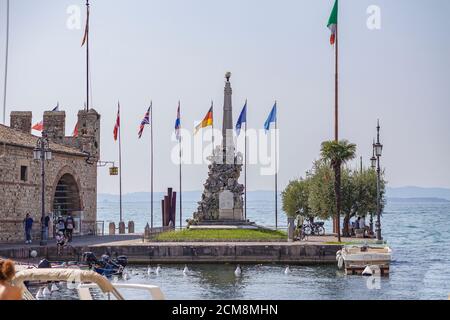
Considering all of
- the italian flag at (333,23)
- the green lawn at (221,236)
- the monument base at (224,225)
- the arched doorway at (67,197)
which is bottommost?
the green lawn at (221,236)

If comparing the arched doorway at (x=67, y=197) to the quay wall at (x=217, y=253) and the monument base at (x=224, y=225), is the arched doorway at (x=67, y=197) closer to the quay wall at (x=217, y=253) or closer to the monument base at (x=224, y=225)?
the monument base at (x=224, y=225)

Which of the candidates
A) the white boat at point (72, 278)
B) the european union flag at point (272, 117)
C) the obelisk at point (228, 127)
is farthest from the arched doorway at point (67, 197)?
the white boat at point (72, 278)

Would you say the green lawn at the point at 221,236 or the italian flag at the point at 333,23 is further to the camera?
the italian flag at the point at 333,23

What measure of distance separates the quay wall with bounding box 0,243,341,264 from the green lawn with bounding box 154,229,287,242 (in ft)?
11.3

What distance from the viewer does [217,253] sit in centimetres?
4028

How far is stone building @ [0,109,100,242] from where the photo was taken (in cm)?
4384

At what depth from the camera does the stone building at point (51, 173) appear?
1726 inches

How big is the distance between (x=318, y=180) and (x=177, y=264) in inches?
783

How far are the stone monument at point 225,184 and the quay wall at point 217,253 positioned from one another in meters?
10.8

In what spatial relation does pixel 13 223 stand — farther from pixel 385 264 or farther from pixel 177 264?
pixel 385 264
